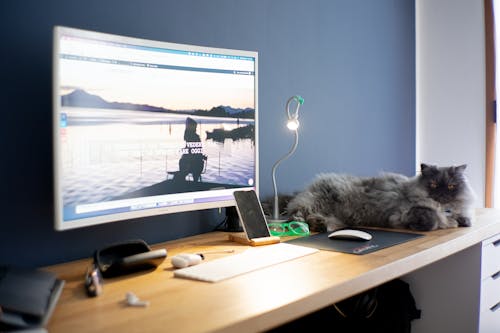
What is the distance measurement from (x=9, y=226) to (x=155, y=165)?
398mm

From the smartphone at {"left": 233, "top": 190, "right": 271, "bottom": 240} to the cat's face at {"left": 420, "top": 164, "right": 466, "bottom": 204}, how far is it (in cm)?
66

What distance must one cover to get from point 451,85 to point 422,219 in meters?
1.46

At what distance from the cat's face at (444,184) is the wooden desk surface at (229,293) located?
1.16 ft

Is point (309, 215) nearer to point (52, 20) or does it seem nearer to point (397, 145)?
point (52, 20)

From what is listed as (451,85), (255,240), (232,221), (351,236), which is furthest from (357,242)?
(451,85)

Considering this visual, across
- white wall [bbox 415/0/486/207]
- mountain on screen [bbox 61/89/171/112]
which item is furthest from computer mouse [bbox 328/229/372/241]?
white wall [bbox 415/0/486/207]

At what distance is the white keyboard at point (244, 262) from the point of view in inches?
45.8

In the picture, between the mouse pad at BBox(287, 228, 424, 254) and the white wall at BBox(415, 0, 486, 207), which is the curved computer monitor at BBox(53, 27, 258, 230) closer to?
the mouse pad at BBox(287, 228, 424, 254)

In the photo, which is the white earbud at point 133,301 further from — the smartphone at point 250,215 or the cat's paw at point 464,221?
the cat's paw at point 464,221

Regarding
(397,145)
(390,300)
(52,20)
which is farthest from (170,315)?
(397,145)

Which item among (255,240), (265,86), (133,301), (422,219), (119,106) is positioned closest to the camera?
(133,301)

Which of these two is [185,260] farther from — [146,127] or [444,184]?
[444,184]

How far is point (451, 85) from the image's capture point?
288cm

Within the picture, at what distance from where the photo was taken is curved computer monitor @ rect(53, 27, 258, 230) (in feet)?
3.78
